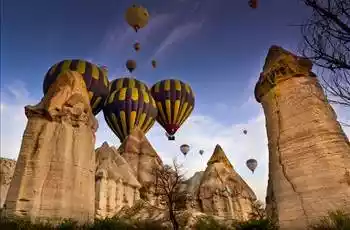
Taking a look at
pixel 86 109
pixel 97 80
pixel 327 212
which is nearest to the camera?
pixel 327 212

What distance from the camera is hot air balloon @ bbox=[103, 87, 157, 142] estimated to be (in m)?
32.2

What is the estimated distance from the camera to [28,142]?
1040cm

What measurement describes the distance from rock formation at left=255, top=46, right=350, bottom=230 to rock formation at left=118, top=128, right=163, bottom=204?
65.4 ft

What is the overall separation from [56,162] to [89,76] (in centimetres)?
2105

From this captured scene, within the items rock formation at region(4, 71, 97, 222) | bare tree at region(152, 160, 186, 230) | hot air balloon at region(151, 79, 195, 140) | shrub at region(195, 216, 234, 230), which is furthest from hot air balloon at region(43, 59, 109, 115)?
shrub at region(195, 216, 234, 230)

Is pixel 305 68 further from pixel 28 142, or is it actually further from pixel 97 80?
pixel 97 80

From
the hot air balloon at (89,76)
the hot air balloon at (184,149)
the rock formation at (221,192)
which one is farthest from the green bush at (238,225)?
the hot air balloon at (184,149)

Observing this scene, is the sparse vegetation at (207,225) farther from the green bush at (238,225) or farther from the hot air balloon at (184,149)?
the hot air balloon at (184,149)

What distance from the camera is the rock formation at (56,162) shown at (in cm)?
950

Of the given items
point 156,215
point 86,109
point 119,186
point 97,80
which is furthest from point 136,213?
point 97,80

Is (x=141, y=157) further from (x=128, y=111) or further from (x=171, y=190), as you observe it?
(x=171, y=190)

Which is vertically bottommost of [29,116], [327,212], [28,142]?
[327,212]

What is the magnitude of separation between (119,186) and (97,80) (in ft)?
39.4

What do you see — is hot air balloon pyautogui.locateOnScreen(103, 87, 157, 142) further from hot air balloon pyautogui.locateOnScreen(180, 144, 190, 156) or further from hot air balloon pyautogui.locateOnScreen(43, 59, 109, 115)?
hot air balloon pyautogui.locateOnScreen(180, 144, 190, 156)
